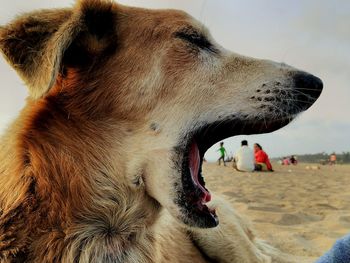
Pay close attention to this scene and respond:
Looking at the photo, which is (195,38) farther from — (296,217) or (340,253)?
(296,217)

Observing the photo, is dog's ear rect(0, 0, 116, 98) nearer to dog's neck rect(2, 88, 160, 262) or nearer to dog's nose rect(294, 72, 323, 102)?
dog's neck rect(2, 88, 160, 262)

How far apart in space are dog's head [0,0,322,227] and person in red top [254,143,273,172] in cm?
1356

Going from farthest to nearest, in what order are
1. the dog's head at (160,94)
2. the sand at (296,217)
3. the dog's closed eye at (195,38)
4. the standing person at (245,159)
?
the standing person at (245,159) → the sand at (296,217) → the dog's closed eye at (195,38) → the dog's head at (160,94)

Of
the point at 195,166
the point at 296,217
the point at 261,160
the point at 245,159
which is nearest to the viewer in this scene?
the point at 195,166

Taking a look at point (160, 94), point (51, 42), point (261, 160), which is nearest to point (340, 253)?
point (160, 94)

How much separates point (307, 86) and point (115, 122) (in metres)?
1.14

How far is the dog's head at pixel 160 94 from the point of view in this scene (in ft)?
7.54

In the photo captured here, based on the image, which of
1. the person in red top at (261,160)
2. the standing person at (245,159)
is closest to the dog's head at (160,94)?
the standing person at (245,159)

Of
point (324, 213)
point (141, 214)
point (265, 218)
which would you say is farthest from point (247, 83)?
point (324, 213)

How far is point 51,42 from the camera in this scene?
2092 millimetres

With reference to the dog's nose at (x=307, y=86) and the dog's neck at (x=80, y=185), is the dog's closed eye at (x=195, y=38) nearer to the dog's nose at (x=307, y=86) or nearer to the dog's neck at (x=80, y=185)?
the dog's nose at (x=307, y=86)

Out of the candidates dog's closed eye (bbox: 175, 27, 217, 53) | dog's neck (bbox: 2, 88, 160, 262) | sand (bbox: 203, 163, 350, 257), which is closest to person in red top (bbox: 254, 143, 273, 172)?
sand (bbox: 203, 163, 350, 257)

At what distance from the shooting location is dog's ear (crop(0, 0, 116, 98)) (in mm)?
2051

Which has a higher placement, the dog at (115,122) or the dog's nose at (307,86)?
the dog's nose at (307,86)
